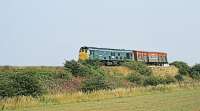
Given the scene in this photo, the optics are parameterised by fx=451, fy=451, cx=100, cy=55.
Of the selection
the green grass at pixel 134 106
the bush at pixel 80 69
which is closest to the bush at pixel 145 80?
the bush at pixel 80 69

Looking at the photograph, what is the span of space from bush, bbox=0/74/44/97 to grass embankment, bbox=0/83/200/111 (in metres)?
2.69

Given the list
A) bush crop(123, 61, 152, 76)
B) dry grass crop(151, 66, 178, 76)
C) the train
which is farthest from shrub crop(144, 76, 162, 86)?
dry grass crop(151, 66, 178, 76)

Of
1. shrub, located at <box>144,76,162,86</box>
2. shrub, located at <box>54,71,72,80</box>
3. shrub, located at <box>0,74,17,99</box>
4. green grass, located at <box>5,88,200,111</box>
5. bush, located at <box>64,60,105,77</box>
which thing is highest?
bush, located at <box>64,60,105,77</box>

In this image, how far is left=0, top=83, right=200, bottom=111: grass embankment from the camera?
2880 cm

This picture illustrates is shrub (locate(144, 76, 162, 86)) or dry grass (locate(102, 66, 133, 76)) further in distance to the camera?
dry grass (locate(102, 66, 133, 76))

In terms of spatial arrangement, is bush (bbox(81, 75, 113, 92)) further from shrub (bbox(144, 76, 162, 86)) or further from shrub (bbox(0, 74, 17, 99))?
shrub (bbox(144, 76, 162, 86))

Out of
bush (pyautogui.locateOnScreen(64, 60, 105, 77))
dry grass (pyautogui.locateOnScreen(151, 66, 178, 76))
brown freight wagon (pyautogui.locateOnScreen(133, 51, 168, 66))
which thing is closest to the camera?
bush (pyautogui.locateOnScreen(64, 60, 105, 77))

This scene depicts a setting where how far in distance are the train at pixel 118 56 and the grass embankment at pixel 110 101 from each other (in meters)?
14.8

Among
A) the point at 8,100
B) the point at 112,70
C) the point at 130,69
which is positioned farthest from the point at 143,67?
the point at 8,100

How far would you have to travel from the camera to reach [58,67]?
57000 millimetres

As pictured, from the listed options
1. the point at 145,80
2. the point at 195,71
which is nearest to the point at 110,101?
the point at 145,80

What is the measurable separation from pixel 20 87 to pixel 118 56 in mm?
31284

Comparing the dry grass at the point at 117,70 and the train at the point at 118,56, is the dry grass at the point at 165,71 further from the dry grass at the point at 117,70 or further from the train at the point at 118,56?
the dry grass at the point at 117,70

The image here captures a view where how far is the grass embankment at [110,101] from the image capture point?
28.8m
